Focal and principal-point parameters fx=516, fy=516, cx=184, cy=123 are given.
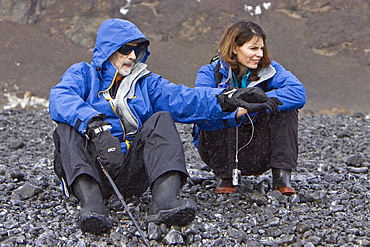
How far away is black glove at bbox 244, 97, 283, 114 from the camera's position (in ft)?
11.1

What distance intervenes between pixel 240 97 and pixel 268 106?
7.6 inches

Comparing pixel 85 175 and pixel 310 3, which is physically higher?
pixel 85 175

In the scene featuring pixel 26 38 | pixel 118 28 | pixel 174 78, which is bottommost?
pixel 174 78

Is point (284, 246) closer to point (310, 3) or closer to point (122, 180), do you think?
point (122, 180)

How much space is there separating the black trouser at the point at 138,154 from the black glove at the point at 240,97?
446 mm

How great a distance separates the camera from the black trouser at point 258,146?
3.62m

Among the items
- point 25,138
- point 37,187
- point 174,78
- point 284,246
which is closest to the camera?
point 284,246

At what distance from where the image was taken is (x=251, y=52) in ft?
12.2

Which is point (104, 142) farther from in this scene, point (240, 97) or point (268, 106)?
point (268, 106)

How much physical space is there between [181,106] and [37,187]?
125 centimetres

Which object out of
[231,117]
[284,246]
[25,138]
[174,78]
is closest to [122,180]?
[231,117]

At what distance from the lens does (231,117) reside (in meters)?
3.55

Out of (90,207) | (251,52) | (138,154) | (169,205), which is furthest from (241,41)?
(90,207)

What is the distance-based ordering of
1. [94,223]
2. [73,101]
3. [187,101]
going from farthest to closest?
1. [187,101]
2. [73,101]
3. [94,223]
